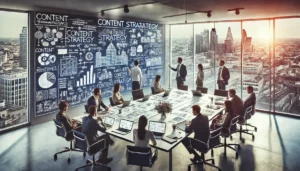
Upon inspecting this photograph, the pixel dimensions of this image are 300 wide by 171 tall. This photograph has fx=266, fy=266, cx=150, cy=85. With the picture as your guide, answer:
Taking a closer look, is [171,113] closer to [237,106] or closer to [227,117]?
Result: [227,117]

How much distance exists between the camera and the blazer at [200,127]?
4.83m

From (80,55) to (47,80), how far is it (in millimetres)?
1422

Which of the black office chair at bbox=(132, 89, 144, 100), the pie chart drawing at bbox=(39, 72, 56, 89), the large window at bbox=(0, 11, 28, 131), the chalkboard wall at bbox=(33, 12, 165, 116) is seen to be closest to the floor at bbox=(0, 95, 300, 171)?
the large window at bbox=(0, 11, 28, 131)

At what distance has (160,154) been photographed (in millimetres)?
5906

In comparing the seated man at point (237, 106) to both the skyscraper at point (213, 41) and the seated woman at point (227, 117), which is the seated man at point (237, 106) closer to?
the seated woman at point (227, 117)

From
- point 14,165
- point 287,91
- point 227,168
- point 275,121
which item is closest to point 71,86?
point 14,165

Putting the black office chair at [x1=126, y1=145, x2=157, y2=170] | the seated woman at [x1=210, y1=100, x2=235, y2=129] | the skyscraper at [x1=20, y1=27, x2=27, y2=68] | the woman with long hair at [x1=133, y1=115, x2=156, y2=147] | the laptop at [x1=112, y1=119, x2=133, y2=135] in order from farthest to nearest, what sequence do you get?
the skyscraper at [x1=20, y1=27, x2=27, y2=68] → the seated woman at [x1=210, y1=100, x2=235, y2=129] → the laptop at [x1=112, y1=119, x2=133, y2=135] → the woman with long hair at [x1=133, y1=115, x2=156, y2=147] → the black office chair at [x1=126, y1=145, x2=157, y2=170]

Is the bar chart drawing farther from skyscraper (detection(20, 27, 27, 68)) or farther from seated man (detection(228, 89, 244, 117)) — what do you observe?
seated man (detection(228, 89, 244, 117))

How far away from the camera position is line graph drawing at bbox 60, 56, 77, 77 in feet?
27.1

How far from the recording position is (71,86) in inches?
340

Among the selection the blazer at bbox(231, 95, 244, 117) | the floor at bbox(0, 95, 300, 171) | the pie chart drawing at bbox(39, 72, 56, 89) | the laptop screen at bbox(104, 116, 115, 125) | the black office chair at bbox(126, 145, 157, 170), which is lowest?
the floor at bbox(0, 95, 300, 171)

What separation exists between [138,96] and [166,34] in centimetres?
594

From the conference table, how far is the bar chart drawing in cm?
259

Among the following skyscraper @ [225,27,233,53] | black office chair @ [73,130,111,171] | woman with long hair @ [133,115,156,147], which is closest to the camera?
woman with long hair @ [133,115,156,147]
